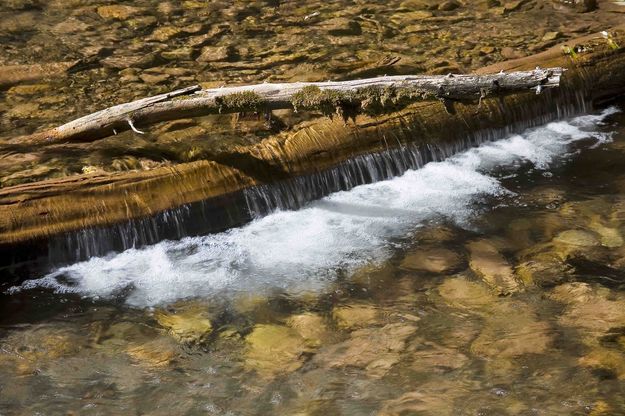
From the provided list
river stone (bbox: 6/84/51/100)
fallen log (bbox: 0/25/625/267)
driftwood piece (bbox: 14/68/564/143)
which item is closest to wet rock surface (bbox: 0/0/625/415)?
river stone (bbox: 6/84/51/100)

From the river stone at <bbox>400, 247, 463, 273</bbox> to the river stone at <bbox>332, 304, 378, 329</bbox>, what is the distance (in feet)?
2.18

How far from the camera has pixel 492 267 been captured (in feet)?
18.6

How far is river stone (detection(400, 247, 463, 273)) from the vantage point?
5734 millimetres

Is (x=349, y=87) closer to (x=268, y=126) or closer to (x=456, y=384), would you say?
(x=268, y=126)

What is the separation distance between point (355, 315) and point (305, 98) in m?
1.95

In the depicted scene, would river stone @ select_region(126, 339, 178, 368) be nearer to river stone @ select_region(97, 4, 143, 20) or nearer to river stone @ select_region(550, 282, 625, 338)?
river stone @ select_region(550, 282, 625, 338)

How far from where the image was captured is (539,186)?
706cm

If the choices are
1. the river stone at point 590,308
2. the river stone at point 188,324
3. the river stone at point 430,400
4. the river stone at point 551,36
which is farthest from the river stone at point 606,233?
the river stone at point 551,36

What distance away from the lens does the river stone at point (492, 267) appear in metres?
5.41

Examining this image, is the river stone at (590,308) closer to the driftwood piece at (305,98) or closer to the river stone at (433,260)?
the river stone at (433,260)

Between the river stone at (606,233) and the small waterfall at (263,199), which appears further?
the river stone at (606,233)

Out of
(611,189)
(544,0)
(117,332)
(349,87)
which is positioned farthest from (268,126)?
(544,0)

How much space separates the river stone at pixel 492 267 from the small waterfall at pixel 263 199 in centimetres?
142

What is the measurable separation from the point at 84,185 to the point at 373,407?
2.83 m
